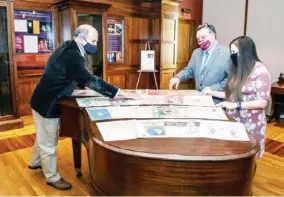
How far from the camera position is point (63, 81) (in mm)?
2350

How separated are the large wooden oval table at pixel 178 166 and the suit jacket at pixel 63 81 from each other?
2.32 ft

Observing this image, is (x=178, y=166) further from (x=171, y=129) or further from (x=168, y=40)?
(x=168, y=40)

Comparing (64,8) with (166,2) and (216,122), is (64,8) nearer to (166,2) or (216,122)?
(166,2)

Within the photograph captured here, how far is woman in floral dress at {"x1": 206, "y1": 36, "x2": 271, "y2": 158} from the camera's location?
2.12 metres

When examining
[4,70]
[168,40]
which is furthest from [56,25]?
[168,40]

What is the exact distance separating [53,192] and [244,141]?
1724 millimetres

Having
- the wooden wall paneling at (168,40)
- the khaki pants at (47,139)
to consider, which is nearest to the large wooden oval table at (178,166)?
the khaki pants at (47,139)

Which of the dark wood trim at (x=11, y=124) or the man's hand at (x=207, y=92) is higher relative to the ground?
the man's hand at (x=207, y=92)

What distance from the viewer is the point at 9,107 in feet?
14.0

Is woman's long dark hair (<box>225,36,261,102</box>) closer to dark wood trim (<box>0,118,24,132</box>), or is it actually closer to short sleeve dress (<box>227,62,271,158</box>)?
short sleeve dress (<box>227,62,271,158</box>)

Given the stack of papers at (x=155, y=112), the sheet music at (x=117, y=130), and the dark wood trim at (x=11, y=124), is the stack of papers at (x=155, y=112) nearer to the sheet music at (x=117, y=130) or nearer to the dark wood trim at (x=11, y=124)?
the sheet music at (x=117, y=130)

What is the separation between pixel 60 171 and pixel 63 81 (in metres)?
1.09

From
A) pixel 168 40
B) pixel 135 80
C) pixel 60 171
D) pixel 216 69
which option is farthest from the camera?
pixel 135 80

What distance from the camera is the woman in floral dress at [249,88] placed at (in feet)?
6.95
